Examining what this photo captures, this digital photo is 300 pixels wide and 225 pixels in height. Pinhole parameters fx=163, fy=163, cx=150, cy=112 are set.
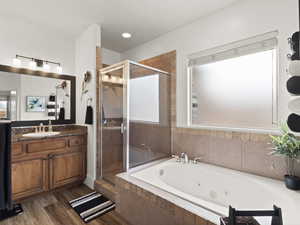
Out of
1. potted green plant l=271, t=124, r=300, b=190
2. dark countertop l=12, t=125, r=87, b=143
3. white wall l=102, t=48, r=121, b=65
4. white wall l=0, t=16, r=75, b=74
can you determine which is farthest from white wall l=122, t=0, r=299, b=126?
dark countertop l=12, t=125, r=87, b=143

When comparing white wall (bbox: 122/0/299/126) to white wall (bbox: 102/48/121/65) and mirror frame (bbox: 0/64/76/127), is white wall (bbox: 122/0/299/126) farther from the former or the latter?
mirror frame (bbox: 0/64/76/127)

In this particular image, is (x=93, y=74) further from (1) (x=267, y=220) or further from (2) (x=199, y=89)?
(1) (x=267, y=220)

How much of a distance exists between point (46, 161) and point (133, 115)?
1.38m

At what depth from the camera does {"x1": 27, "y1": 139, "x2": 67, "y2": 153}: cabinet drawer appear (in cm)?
218

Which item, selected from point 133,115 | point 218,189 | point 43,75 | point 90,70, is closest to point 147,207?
point 218,189

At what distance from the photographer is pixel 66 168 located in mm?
2492

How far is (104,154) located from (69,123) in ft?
3.05

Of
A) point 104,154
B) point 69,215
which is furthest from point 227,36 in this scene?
point 69,215

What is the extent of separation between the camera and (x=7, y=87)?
2414 mm

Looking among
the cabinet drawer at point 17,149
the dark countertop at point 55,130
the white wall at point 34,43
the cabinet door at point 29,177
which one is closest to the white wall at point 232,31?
the white wall at point 34,43

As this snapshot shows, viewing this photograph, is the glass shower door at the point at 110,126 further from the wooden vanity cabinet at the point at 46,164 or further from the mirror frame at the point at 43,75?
the mirror frame at the point at 43,75

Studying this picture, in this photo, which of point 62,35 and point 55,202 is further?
point 62,35

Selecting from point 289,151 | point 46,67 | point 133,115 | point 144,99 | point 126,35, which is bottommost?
point 289,151

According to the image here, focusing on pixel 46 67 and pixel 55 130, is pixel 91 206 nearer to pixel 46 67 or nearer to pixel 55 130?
pixel 55 130
